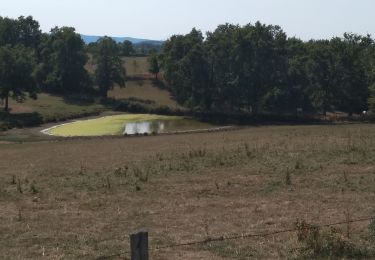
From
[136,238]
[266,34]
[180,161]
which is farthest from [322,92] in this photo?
[136,238]

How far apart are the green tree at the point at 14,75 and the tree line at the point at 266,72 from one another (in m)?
23.3

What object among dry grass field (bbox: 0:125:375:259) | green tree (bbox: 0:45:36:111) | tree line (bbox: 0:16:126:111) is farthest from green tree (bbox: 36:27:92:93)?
dry grass field (bbox: 0:125:375:259)

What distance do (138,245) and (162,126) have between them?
68.6 metres

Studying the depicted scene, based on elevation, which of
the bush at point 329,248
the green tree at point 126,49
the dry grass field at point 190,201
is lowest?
the dry grass field at point 190,201

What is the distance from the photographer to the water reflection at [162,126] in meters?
71.4

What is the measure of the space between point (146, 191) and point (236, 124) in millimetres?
58098

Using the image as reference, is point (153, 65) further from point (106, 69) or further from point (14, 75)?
point (14, 75)

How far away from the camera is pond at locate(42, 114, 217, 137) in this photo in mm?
68125

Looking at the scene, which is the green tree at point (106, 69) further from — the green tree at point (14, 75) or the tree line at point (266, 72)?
the green tree at point (14, 75)

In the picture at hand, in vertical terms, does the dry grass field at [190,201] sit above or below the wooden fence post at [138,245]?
below

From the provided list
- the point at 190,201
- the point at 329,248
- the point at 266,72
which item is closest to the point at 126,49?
the point at 266,72

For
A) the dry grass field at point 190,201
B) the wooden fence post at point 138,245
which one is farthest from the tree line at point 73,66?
the wooden fence post at point 138,245

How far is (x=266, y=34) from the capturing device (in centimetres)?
9206

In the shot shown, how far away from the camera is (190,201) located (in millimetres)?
19484
